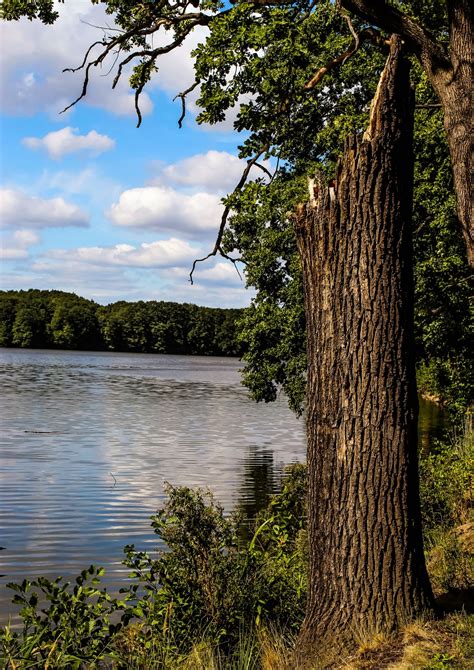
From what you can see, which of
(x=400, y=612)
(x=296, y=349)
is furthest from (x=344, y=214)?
(x=296, y=349)

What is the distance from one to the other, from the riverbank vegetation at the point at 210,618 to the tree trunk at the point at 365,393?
0.96ft

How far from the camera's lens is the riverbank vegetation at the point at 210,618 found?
5617 millimetres

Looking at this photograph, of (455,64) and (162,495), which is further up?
(455,64)

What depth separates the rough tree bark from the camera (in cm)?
879

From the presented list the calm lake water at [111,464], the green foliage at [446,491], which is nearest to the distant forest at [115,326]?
the calm lake water at [111,464]

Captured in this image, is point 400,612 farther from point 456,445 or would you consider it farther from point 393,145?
point 456,445

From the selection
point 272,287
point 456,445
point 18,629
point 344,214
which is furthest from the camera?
point 272,287

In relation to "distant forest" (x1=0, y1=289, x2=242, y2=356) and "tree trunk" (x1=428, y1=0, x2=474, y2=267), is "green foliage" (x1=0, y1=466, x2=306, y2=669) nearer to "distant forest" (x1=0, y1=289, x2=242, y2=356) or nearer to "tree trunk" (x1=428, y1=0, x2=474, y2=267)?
"tree trunk" (x1=428, y1=0, x2=474, y2=267)

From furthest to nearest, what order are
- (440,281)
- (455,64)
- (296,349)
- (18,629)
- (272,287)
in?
1. (272,287)
2. (296,349)
3. (440,281)
4. (18,629)
5. (455,64)

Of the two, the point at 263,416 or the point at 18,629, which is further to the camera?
the point at 263,416

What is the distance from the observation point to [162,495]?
19.3 m

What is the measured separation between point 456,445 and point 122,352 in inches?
6089

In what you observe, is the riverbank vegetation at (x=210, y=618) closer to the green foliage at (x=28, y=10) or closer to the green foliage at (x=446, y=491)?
the green foliage at (x=446, y=491)

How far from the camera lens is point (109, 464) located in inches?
950
